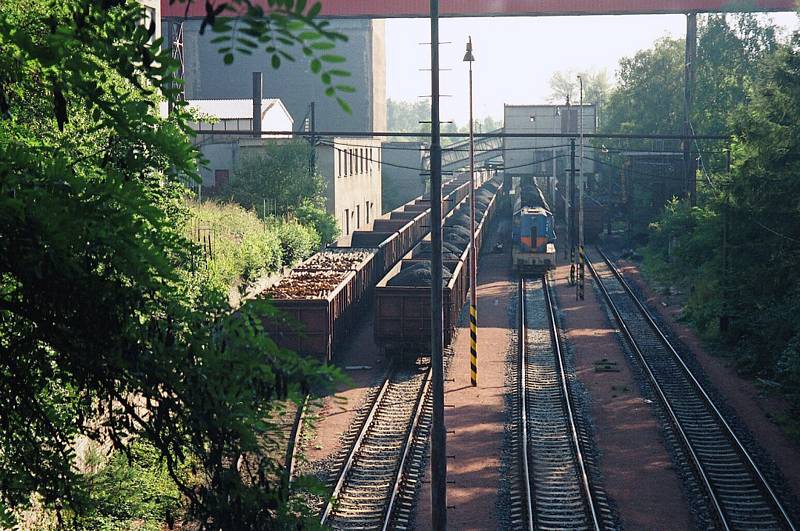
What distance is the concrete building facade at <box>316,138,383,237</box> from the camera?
4859 cm

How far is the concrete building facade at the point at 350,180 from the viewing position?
48594mm

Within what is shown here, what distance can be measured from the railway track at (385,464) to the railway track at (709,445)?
4.80 metres

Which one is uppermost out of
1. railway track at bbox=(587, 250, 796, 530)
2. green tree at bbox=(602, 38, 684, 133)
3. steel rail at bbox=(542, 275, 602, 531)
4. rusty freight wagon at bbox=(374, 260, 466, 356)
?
green tree at bbox=(602, 38, 684, 133)

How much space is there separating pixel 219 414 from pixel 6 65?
2.29 meters

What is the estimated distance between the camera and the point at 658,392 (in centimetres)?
2289

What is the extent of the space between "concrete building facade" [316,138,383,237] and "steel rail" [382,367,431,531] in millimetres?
19598

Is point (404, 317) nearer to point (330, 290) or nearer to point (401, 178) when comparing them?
point (330, 290)

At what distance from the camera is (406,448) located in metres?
18.1

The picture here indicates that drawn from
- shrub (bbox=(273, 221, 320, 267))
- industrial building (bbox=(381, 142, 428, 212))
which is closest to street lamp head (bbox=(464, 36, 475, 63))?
shrub (bbox=(273, 221, 320, 267))

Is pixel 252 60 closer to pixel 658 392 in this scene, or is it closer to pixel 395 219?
pixel 395 219

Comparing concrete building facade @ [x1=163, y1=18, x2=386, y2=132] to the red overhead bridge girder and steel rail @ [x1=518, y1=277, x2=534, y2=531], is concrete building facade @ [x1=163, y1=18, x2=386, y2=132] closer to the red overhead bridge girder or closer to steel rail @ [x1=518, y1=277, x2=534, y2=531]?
the red overhead bridge girder

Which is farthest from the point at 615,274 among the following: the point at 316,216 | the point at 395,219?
the point at 316,216

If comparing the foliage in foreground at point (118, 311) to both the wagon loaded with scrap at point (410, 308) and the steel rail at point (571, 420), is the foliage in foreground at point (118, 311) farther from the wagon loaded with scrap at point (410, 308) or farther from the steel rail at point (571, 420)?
the wagon loaded with scrap at point (410, 308)

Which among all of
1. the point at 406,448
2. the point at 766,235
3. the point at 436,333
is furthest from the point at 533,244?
the point at 436,333
